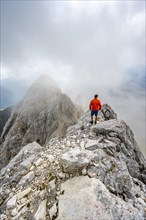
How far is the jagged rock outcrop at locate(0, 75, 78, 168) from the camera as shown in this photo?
57.4m

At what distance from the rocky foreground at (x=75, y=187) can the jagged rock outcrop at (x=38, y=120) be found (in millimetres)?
40180

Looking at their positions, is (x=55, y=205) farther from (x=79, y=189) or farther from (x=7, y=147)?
(x=7, y=147)

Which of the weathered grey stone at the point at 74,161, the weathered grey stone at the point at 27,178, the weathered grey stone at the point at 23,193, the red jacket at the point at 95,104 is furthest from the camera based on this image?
the red jacket at the point at 95,104

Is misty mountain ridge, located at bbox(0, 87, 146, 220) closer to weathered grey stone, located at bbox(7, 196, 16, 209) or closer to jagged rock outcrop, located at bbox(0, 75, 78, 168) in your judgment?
weathered grey stone, located at bbox(7, 196, 16, 209)

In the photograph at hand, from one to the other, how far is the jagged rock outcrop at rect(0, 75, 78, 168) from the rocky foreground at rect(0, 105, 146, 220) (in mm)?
40180

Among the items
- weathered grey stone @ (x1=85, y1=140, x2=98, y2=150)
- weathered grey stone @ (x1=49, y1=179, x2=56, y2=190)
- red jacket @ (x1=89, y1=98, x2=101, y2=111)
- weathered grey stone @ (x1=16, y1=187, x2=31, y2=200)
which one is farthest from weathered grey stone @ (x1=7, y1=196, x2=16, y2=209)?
red jacket @ (x1=89, y1=98, x2=101, y2=111)

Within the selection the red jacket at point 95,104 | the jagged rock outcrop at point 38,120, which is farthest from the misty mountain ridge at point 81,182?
the jagged rock outcrop at point 38,120

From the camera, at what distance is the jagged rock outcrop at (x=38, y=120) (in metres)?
57.4

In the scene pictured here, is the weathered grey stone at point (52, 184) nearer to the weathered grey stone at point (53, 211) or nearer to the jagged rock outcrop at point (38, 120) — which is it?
the weathered grey stone at point (53, 211)

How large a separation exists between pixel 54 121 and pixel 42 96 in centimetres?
1553

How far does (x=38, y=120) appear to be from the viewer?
205 ft

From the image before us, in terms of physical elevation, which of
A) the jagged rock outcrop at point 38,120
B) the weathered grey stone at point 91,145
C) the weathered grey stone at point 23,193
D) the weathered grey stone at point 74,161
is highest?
the jagged rock outcrop at point 38,120

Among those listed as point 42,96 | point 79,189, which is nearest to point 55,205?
point 79,189

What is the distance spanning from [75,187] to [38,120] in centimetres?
5572
